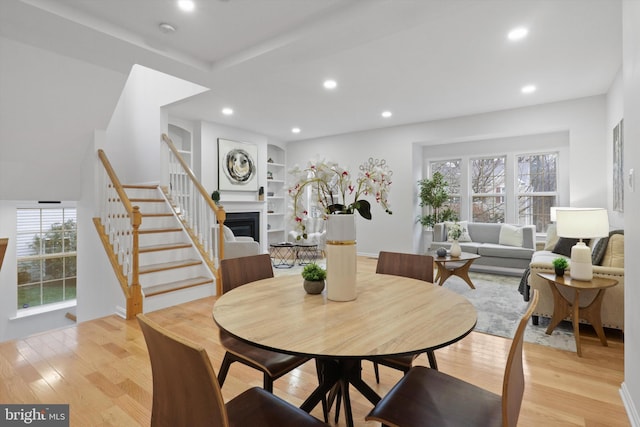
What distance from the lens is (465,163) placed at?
22.5ft

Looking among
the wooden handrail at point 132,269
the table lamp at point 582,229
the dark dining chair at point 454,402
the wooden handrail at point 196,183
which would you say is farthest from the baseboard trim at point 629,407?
the wooden handrail at point 196,183

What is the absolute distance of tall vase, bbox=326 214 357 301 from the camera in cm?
145

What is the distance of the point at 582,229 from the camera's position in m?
2.92

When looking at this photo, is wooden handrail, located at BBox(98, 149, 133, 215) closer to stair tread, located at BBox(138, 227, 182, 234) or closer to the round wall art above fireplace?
stair tread, located at BBox(138, 227, 182, 234)

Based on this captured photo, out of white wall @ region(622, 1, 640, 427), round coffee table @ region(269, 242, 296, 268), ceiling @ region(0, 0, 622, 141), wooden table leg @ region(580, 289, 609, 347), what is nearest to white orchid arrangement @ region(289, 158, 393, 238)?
white wall @ region(622, 1, 640, 427)

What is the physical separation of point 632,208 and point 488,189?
5.10 m

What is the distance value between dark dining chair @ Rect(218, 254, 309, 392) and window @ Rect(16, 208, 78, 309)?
5.89 m

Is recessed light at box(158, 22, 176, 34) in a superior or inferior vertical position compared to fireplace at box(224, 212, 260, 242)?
superior

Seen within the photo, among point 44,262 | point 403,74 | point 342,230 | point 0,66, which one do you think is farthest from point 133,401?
point 44,262

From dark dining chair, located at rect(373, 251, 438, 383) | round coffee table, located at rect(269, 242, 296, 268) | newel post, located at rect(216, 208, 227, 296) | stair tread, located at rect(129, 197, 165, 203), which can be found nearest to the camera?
dark dining chair, located at rect(373, 251, 438, 383)

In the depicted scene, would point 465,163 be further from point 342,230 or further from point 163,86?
point 342,230

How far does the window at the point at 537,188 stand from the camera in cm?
599

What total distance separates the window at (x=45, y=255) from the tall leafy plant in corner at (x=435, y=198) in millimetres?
6797

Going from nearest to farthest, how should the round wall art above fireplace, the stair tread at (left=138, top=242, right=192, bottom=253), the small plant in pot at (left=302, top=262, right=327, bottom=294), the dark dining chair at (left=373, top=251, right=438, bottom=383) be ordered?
the small plant in pot at (left=302, top=262, right=327, bottom=294) < the dark dining chair at (left=373, top=251, right=438, bottom=383) < the stair tread at (left=138, top=242, right=192, bottom=253) < the round wall art above fireplace
